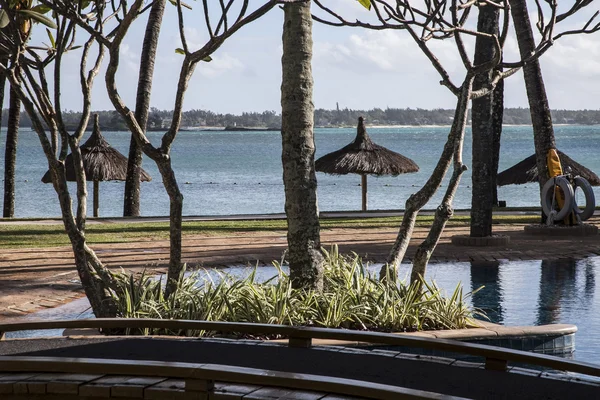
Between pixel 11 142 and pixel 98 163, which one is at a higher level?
pixel 11 142

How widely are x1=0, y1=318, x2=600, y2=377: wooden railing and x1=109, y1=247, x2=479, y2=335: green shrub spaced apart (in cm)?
130

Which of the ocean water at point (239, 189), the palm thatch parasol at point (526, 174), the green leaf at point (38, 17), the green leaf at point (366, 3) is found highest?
the green leaf at point (366, 3)

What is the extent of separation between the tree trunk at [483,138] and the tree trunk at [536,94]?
2.52 meters

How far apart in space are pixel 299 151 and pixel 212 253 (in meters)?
5.91

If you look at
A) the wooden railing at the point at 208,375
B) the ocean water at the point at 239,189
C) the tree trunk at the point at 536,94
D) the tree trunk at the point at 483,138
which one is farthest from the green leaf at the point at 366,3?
the ocean water at the point at 239,189

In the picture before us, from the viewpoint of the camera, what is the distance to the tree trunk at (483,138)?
566 inches

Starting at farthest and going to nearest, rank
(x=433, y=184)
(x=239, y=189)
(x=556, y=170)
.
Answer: (x=239, y=189) < (x=556, y=170) < (x=433, y=184)

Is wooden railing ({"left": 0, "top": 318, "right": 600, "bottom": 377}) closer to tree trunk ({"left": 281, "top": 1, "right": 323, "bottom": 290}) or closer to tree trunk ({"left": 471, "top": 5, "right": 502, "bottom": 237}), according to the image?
tree trunk ({"left": 281, "top": 1, "right": 323, "bottom": 290})

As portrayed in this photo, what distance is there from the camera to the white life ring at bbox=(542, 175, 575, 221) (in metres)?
16.4

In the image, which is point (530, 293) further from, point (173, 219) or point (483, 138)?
point (483, 138)

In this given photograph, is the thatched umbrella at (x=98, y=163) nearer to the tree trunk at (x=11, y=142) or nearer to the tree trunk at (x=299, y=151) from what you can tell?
the tree trunk at (x=11, y=142)

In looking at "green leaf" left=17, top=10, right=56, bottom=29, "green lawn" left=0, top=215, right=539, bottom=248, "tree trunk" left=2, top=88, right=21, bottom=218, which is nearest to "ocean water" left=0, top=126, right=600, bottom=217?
"tree trunk" left=2, top=88, right=21, bottom=218

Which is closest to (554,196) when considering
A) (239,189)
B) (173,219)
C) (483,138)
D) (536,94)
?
(536,94)

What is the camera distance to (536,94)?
17.8 meters
